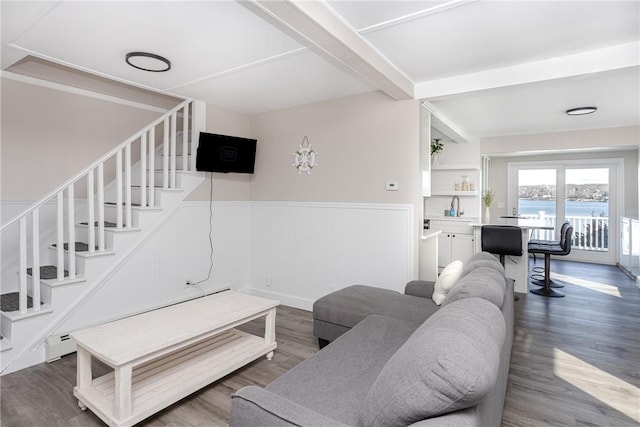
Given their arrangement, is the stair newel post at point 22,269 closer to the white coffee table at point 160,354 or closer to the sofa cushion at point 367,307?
the white coffee table at point 160,354

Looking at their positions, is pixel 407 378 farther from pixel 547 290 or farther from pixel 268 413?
pixel 547 290

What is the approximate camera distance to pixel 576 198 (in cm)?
726

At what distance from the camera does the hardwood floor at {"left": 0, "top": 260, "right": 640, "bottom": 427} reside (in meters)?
2.13

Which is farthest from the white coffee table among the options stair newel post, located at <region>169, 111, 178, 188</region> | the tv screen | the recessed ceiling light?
the recessed ceiling light

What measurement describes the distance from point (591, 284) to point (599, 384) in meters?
3.60

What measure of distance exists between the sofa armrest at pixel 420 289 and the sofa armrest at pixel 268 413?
2042 millimetres

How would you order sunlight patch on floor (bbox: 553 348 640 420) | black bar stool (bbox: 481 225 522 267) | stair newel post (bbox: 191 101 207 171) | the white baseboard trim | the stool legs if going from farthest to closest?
the stool legs < black bar stool (bbox: 481 225 522 267) < the white baseboard trim < stair newel post (bbox: 191 101 207 171) < sunlight patch on floor (bbox: 553 348 640 420)

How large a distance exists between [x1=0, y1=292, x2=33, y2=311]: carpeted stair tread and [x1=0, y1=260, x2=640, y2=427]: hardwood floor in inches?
20.7

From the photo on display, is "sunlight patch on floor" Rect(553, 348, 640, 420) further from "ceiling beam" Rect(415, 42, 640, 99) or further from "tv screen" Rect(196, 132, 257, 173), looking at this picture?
"tv screen" Rect(196, 132, 257, 173)

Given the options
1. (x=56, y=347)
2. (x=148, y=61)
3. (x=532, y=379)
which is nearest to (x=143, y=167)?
(x=148, y=61)

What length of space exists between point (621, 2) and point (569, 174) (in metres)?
6.31

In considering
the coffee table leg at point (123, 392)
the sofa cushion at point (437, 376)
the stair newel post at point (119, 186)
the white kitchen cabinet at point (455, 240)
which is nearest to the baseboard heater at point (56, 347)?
the stair newel post at point (119, 186)

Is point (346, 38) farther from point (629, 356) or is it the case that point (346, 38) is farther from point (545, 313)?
point (545, 313)

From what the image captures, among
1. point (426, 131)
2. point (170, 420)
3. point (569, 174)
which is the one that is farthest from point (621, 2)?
point (569, 174)
